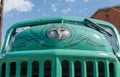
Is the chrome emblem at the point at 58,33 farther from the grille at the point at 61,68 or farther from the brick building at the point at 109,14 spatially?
the brick building at the point at 109,14

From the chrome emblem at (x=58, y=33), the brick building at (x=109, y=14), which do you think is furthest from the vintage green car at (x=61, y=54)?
the brick building at (x=109, y=14)

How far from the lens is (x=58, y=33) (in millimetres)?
6477

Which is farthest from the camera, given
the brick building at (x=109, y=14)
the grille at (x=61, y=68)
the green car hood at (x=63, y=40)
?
the brick building at (x=109, y=14)

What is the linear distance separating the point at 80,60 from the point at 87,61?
13cm

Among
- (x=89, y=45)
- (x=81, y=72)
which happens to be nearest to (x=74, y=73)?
(x=81, y=72)

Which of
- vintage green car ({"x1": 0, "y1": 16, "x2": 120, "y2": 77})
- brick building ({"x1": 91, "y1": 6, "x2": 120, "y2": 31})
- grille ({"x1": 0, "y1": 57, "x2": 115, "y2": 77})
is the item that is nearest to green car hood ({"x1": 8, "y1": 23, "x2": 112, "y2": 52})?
vintage green car ({"x1": 0, "y1": 16, "x2": 120, "y2": 77})

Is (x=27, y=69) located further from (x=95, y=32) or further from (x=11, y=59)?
(x=95, y=32)

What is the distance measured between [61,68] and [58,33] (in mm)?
660

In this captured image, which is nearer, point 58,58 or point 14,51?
point 58,58

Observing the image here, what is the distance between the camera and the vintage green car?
624cm

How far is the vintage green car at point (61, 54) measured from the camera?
624cm

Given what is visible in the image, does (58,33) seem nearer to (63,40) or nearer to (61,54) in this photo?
(63,40)

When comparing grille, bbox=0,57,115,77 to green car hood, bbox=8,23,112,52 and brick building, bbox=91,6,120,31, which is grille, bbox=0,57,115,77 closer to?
green car hood, bbox=8,23,112,52

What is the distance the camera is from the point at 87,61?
6.31m
